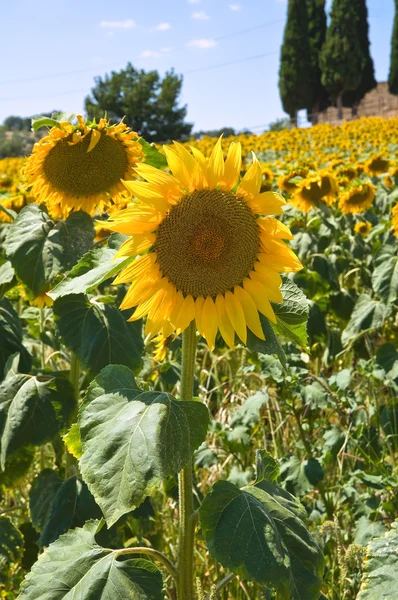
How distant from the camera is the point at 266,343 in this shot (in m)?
1.37

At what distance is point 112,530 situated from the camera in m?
1.75

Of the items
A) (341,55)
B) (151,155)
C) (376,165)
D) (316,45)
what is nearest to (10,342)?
(151,155)

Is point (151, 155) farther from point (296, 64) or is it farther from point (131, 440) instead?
point (296, 64)

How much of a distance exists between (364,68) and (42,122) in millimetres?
33711

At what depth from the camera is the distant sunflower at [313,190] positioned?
4.27m

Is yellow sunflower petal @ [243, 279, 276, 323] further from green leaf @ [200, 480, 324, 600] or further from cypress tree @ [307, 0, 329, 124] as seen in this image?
cypress tree @ [307, 0, 329, 124]

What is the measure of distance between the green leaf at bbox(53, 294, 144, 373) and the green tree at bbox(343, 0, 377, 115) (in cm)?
3275

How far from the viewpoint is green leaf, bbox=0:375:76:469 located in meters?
1.79

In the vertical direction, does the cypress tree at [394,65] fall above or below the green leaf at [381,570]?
above

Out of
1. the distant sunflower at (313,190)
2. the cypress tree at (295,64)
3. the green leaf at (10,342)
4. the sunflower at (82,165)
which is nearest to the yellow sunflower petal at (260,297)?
the sunflower at (82,165)

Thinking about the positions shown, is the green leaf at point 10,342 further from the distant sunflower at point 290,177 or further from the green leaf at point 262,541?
the distant sunflower at point 290,177

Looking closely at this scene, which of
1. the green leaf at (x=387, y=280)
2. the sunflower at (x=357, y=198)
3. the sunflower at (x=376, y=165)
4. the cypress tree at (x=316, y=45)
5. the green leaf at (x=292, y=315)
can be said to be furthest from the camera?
the cypress tree at (x=316, y=45)

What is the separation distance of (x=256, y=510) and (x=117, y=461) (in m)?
0.29

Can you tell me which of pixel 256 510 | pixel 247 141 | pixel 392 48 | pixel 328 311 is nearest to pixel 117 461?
pixel 256 510
